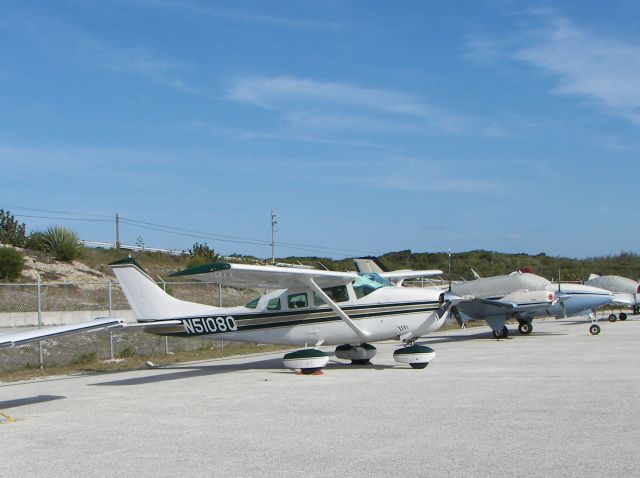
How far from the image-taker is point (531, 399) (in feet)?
32.7

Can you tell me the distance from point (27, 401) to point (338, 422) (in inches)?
230

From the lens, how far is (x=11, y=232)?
155 ft

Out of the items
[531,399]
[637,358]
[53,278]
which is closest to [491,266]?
[53,278]

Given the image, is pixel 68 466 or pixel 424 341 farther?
pixel 424 341

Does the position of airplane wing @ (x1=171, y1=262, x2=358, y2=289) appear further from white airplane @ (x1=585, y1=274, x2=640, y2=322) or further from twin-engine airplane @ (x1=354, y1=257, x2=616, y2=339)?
white airplane @ (x1=585, y1=274, x2=640, y2=322)

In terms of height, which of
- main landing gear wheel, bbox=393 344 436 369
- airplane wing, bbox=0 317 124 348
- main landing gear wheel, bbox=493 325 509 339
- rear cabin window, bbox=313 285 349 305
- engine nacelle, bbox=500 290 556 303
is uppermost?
rear cabin window, bbox=313 285 349 305

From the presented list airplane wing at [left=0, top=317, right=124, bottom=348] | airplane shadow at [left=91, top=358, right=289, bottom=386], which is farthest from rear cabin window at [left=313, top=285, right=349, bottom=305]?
airplane wing at [left=0, top=317, right=124, bottom=348]

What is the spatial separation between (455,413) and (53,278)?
33145 mm

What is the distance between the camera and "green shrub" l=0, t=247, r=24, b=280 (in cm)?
3491

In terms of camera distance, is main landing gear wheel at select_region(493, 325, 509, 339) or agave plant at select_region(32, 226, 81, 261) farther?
agave plant at select_region(32, 226, 81, 261)

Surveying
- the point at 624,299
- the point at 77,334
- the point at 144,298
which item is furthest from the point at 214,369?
the point at 624,299

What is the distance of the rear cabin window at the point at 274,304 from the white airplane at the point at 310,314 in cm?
2

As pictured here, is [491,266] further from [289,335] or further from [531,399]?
[531,399]

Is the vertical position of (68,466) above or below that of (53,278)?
below
